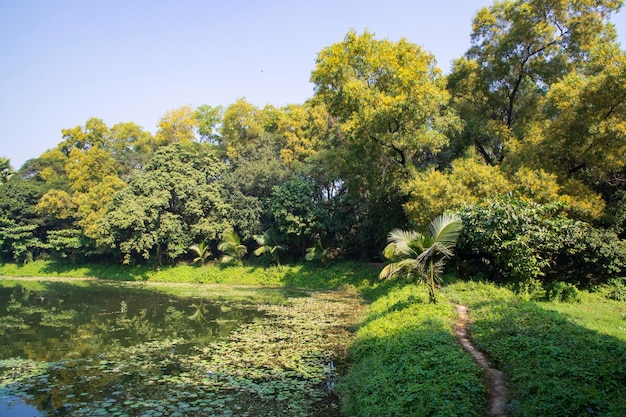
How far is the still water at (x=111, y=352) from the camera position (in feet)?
24.1

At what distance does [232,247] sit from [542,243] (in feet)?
62.6

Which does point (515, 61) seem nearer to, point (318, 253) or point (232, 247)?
point (318, 253)

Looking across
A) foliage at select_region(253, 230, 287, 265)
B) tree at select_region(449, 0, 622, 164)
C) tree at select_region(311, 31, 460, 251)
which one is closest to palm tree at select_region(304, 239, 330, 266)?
foliage at select_region(253, 230, 287, 265)

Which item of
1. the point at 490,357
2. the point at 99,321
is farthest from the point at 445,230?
the point at 99,321

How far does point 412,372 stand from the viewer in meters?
7.45

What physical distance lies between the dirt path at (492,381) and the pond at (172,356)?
2531 mm

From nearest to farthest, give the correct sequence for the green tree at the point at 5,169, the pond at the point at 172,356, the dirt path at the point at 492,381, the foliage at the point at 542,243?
the dirt path at the point at 492,381, the pond at the point at 172,356, the foliage at the point at 542,243, the green tree at the point at 5,169

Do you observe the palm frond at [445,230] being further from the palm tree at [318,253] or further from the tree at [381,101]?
the palm tree at [318,253]

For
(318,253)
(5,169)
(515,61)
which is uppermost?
(515,61)

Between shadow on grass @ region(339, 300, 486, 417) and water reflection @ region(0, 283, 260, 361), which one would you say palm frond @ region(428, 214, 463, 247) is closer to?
shadow on grass @ region(339, 300, 486, 417)

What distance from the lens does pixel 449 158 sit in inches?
854

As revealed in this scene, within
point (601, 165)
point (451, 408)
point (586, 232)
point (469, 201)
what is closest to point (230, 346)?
point (451, 408)

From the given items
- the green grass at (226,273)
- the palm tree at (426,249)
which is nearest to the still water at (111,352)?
the green grass at (226,273)

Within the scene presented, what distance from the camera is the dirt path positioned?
615cm
